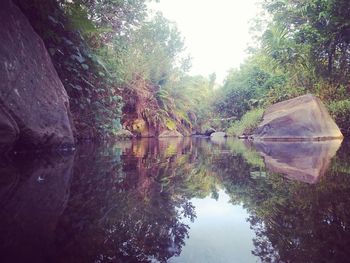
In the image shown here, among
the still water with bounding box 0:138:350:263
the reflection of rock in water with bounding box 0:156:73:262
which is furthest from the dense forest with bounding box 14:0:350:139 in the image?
the still water with bounding box 0:138:350:263

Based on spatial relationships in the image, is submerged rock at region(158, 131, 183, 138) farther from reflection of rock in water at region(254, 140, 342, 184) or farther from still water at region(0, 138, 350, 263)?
still water at region(0, 138, 350, 263)

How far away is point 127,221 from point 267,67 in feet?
48.2

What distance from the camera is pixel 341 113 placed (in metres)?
8.62

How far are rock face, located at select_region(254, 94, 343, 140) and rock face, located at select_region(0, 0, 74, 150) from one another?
21.6 ft

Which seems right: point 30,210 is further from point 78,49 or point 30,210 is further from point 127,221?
point 78,49

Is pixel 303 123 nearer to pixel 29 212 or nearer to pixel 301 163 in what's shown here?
pixel 301 163

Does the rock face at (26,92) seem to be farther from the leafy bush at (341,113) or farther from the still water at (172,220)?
the leafy bush at (341,113)

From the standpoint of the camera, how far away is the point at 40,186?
1.39m

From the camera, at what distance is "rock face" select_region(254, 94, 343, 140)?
761 centimetres

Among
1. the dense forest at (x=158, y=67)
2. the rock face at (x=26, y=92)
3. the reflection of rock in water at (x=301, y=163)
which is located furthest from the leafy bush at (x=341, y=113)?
the rock face at (x=26, y=92)

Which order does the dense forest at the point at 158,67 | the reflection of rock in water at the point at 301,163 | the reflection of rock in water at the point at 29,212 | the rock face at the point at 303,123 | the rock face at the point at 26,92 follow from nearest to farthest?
1. the reflection of rock in water at the point at 29,212
2. the reflection of rock in water at the point at 301,163
3. the rock face at the point at 26,92
4. the dense forest at the point at 158,67
5. the rock face at the point at 303,123

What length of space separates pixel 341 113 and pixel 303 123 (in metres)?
1.87

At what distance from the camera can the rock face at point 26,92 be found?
7.93ft

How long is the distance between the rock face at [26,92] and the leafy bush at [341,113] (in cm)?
836
